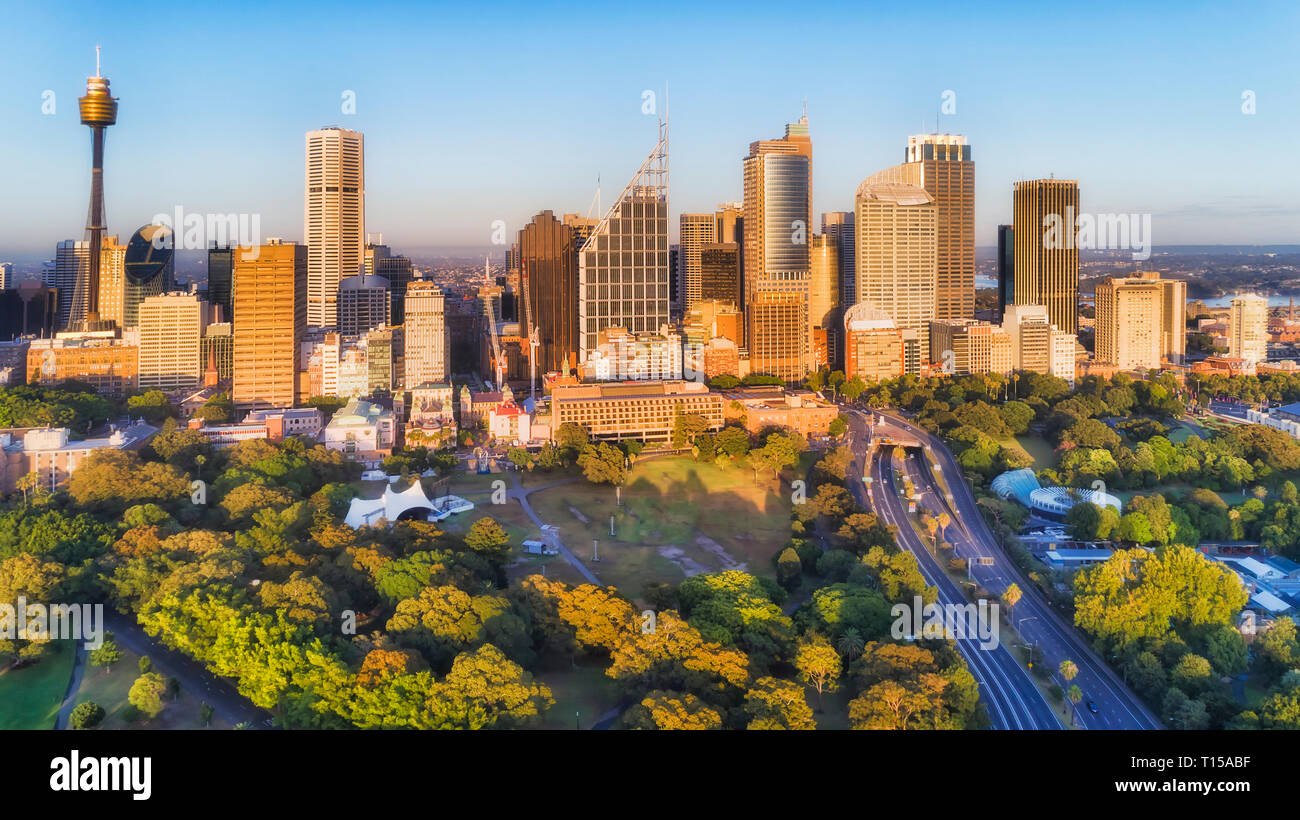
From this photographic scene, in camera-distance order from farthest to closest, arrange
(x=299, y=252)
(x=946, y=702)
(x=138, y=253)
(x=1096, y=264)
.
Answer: (x=1096, y=264), (x=138, y=253), (x=299, y=252), (x=946, y=702)

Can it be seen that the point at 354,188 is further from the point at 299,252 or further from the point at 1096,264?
the point at 1096,264

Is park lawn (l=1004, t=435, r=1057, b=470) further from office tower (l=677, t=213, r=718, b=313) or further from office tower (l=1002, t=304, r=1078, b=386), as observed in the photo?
office tower (l=677, t=213, r=718, b=313)

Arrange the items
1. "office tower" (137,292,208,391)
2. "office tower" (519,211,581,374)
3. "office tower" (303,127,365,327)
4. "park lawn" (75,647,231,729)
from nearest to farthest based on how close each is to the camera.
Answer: "park lawn" (75,647,231,729), "office tower" (137,292,208,391), "office tower" (519,211,581,374), "office tower" (303,127,365,327)

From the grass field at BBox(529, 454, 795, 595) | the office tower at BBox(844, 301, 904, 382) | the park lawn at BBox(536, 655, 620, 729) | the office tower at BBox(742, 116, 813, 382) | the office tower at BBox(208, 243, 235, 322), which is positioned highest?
the office tower at BBox(742, 116, 813, 382)

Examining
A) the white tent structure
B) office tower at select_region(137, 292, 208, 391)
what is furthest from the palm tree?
office tower at select_region(137, 292, 208, 391)

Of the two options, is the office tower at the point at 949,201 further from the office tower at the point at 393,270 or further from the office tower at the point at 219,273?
the office tower at the point at 219,273

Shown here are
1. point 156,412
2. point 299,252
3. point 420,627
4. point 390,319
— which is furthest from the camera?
point 390,319

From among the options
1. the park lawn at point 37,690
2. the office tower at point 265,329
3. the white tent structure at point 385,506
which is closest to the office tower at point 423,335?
the office tower at point 265,329
